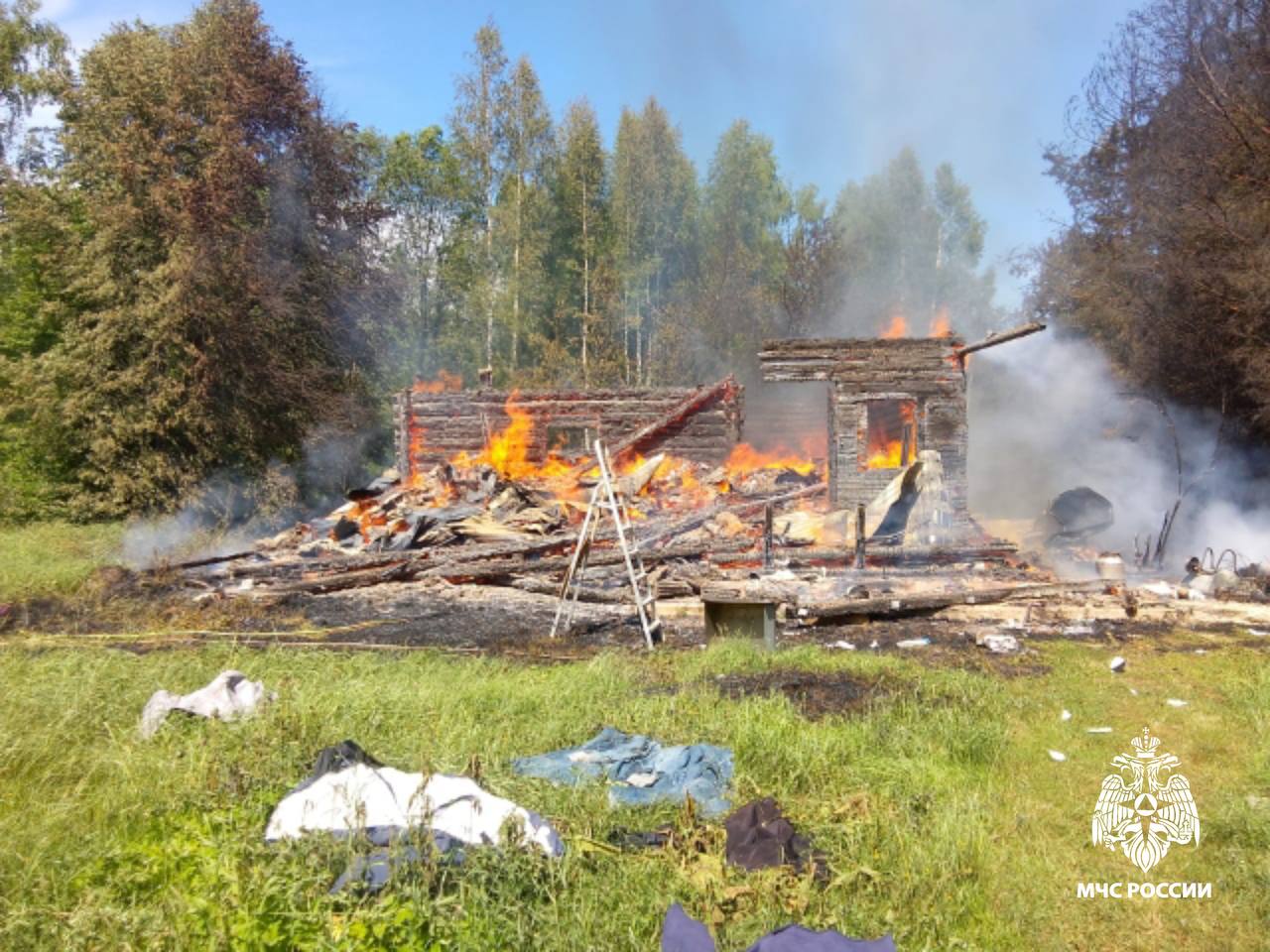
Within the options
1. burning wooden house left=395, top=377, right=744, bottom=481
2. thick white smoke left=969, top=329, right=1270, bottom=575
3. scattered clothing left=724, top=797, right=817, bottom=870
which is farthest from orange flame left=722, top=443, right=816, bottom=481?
scattered clothing left=724, top=797, right=817, bottom=870

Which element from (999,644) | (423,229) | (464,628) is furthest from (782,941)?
(423,229)

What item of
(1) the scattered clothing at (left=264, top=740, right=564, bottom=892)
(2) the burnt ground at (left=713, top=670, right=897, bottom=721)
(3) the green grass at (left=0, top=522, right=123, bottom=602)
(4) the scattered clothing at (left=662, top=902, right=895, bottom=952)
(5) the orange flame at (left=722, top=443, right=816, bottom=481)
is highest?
(5) the orange flame at (left=722, top=443, right=816, bottom=481)

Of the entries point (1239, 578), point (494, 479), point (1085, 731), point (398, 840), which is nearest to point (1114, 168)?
point (1239, 578)

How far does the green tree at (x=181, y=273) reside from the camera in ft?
75.4

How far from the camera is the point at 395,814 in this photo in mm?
4816

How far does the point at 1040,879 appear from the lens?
5.04m

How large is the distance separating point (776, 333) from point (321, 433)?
865 inches

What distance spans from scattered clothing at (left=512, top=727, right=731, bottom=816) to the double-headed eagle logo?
7.74ft

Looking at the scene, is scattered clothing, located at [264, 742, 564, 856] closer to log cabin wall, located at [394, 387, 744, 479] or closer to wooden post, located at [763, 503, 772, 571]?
wooden post, located at [763, 503, 772, 571]

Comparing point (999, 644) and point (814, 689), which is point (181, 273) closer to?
point (814, 689)

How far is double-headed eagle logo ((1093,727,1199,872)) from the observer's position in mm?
5574

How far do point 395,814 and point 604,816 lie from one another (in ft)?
4.03

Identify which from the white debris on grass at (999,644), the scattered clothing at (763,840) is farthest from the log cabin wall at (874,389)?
the scattered clothing at (763,840)

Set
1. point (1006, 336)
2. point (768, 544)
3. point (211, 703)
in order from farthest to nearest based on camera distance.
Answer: point (1006, 336)
point (768, 544)
point (211, 703)
